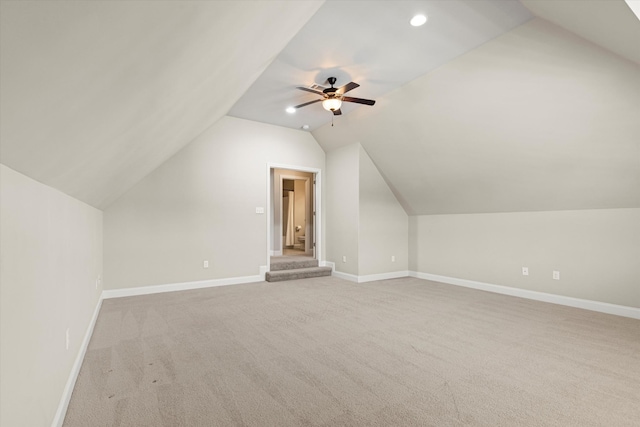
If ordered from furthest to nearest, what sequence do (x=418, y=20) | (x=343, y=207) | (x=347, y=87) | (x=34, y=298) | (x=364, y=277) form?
1. (x=343, y=207)
2. (x=364, y=277)
3. (x=347, y=87)
4. (x=418, y=20)
5. (x=34, y=298)

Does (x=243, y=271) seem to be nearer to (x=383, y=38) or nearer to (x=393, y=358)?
(x=393, y=358)

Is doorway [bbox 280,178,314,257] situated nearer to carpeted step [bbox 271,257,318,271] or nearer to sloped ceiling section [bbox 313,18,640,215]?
carpeted step [bbox 271,257,318,271]

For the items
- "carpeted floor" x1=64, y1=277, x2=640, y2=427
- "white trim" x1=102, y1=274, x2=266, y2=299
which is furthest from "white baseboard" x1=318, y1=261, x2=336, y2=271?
"carpeted floor" x1=64, y1=277, x2=640, y2=427

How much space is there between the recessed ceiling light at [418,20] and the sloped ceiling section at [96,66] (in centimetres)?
138

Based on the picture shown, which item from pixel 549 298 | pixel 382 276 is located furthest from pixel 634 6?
pixel 382 276

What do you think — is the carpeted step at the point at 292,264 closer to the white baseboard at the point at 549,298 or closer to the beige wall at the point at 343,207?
the beige wall at the point at 343,207

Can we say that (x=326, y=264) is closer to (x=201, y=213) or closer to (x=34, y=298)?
(x=201, y=213)

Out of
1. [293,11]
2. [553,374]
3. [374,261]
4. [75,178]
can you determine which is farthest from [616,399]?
[374,261]

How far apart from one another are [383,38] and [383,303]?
10.8 feet

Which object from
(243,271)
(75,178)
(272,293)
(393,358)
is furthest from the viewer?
(243,271)

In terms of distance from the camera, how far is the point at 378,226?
6.01 meters

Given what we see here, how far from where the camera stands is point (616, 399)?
6.36 feet

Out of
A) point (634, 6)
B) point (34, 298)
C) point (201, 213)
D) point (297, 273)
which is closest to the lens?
point (34, 298)

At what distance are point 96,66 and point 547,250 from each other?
534 centimetres
